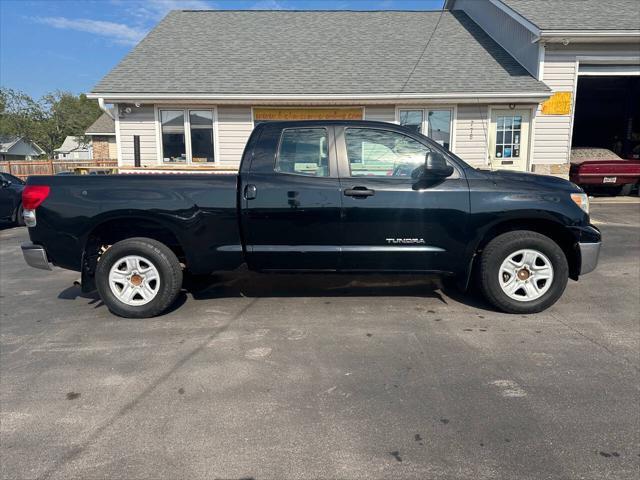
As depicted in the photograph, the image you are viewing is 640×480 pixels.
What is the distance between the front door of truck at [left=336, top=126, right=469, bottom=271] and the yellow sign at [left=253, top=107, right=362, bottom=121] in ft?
25.8

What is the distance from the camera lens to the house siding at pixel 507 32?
1227cm

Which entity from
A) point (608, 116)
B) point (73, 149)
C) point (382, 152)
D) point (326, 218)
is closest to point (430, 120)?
point (382, 152)

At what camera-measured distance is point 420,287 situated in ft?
17.6

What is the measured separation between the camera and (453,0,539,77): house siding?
40.2 ft

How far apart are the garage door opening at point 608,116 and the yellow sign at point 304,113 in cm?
1155

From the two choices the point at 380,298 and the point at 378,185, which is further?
the point at 380,298

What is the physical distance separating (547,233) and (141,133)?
1058cm

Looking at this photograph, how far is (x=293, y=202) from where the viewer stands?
429 centimetres

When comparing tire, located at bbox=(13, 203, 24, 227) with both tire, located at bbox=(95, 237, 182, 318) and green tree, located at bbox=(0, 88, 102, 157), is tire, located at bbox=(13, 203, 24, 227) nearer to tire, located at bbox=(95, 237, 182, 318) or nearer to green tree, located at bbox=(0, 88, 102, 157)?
tire, located at bbox=(95, 237, 182, 318)

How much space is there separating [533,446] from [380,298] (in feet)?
8.59

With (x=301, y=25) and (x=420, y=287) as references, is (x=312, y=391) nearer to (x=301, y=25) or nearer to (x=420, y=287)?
(x=420, y=287)

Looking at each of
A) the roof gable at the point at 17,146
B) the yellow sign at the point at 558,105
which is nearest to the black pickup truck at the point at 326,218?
the yellow sign at the point at 558,105

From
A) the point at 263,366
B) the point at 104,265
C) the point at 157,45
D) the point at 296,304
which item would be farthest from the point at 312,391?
the point at 157,45

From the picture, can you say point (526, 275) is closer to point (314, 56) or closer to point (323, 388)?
point (323, 388)
